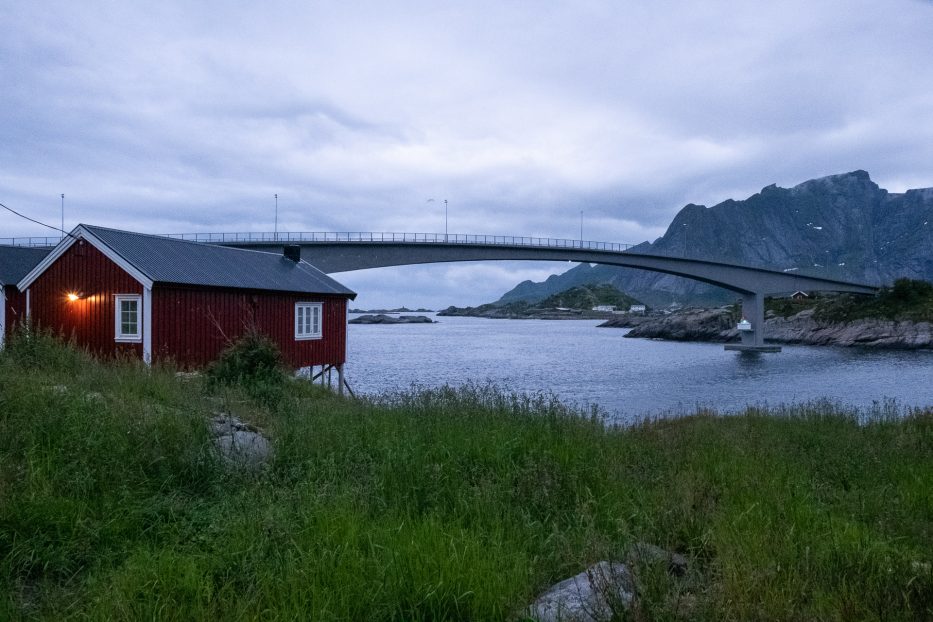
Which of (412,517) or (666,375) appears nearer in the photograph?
(412,517)

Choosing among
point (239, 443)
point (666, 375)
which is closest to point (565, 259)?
point (666, 375)

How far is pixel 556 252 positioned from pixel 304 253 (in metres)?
21.7

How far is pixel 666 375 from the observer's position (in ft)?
136

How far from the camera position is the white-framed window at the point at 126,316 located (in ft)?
61.3

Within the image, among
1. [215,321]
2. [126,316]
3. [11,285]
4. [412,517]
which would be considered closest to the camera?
[412,517]

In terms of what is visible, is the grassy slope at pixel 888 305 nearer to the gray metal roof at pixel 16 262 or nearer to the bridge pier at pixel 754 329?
the bridge pier at pixel 754 329

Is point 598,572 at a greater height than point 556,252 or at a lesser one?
lesser

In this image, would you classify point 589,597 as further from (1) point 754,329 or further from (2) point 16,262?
(1) point 754,329

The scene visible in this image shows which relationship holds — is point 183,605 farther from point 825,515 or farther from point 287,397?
point 287,397

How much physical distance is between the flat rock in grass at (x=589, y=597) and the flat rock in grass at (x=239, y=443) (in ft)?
11.7

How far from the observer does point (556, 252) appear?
5462cm

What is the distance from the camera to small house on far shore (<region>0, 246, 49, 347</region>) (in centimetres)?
2094

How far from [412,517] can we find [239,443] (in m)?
2.38

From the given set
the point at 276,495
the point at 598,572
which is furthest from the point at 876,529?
the point at 276,495
